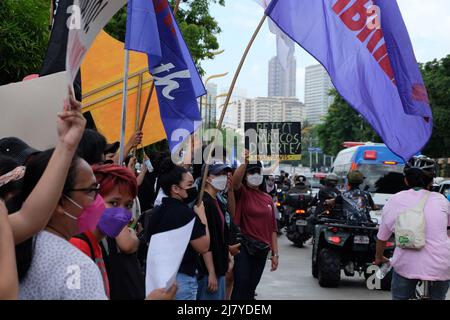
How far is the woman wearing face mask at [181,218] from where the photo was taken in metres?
5.02

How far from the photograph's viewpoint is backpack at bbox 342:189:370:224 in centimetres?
1108

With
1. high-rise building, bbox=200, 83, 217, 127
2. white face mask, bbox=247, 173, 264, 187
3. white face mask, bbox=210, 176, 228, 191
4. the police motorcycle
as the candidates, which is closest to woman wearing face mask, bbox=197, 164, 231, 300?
white face mask, bbox=210, 176, 228, 191

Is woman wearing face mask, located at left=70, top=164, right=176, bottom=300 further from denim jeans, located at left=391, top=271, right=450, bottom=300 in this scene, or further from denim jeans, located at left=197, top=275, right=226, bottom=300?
denim jeans, located at left=391, top=271, right=450, bottom=300

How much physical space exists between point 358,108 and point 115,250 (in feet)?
7.82

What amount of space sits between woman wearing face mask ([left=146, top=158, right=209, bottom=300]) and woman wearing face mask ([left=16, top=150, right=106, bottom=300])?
87.3 inches

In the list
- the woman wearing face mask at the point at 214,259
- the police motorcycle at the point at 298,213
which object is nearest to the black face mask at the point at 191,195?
the woman wearing face mask at the point at 214,259

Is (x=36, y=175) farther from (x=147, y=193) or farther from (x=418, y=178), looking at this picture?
(x=147, y=193)

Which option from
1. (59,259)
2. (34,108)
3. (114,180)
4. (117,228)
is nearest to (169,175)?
(34,108)

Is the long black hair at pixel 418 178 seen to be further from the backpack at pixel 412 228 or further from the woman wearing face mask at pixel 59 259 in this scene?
the woman wearing face mask at pixel 59 259

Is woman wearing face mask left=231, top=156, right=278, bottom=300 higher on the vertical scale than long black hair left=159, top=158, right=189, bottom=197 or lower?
lower

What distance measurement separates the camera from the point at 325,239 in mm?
10828

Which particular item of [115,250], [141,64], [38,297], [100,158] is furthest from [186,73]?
[38,297]

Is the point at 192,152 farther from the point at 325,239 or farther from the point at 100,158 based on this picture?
the point at 325,239

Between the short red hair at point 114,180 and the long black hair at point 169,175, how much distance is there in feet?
5.03
